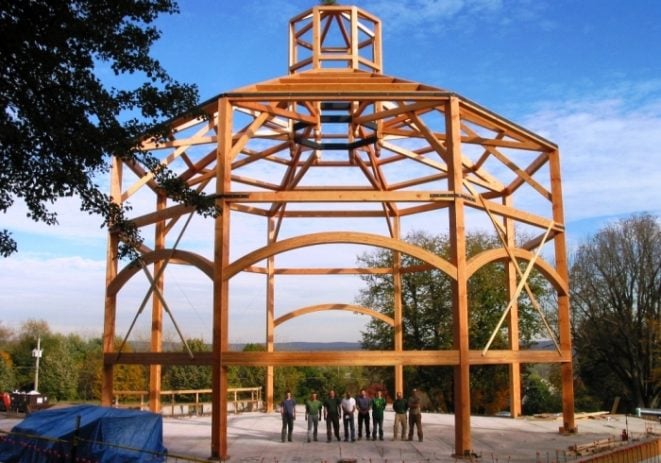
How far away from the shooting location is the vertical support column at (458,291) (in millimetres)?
13859

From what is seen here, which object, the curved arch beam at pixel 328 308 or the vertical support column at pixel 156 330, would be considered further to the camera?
the curved arch beam at pixel 328 308

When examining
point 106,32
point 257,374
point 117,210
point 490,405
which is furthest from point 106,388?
point 490,405

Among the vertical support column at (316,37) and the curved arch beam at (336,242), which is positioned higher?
the vertical support column at (316,37)

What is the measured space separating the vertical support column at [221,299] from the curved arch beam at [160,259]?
40cm

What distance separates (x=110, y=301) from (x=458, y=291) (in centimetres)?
920

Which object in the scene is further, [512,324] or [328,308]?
[328,308]

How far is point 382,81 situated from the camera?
55.7ft

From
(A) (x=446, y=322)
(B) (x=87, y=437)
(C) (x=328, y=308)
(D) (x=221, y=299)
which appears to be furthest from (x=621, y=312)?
(B) (x=87, y=437)

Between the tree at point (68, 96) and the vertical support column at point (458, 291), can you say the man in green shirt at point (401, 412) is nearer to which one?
the vertical support column at point (458, 291)

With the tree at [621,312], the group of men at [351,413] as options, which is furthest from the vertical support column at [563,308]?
the tree at [621,312]

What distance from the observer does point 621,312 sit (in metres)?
33.3

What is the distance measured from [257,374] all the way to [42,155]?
28.6 m

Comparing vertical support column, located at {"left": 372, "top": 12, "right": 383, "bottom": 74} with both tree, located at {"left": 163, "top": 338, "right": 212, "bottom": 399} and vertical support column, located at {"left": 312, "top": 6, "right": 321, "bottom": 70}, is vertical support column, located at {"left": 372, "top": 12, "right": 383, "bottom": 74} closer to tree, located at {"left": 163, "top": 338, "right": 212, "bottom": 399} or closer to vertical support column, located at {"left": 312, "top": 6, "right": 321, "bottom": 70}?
vertical support column, located at {"left": 312, "top": 6, "right": 321, "bottom": 70}

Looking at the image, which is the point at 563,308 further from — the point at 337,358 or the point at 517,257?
the point at 337,358
